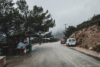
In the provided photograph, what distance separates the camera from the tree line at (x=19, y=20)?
1077 cm

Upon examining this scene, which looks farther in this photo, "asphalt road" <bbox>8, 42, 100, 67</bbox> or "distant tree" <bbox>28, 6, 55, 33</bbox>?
"distant tree" <bbox>28, 6, 55, 33</bbox>

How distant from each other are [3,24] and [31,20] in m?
4.90

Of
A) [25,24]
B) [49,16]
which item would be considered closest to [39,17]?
[25,24]

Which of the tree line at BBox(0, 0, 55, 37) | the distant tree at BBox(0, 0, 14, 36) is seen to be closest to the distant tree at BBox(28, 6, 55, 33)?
the tree line at BBox(0, 0, 55, 37)

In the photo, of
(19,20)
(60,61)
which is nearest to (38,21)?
(19,20)

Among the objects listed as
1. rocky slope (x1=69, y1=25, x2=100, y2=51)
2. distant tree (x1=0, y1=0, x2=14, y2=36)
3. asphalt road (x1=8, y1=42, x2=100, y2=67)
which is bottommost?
asphalt road (x1=8, y1=42, x2=100, y2=67)

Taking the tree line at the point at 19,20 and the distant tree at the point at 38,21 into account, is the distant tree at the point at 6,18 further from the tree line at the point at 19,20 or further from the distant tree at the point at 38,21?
the distant tree at the point at 38,21

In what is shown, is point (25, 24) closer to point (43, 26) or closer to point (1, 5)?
point (43, 26)

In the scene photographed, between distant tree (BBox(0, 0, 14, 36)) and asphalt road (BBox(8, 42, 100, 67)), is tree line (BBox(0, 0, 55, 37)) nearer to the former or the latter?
distant tree (BBox(0, 0, 14, 36))

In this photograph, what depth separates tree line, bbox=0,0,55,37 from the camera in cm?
1077

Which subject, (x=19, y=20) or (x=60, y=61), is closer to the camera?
(x=60, y=61)

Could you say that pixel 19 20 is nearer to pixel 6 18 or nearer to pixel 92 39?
pixel 6 18

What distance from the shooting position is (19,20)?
12.5m

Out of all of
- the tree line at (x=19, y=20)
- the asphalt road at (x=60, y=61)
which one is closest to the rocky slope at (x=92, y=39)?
the asphalt road at (x=60, y=61)
